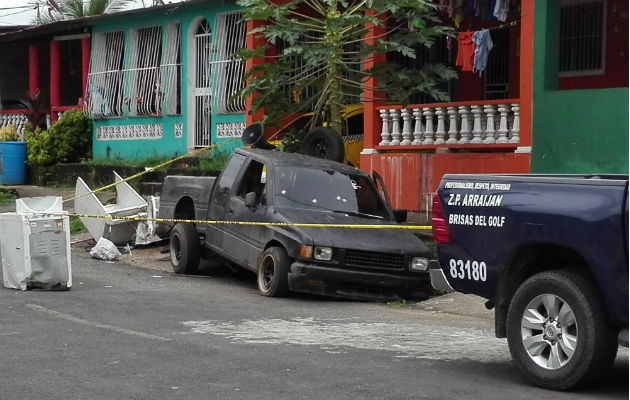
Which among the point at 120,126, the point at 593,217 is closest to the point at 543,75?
the point at 593,217

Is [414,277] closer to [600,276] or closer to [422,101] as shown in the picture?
[600,276]

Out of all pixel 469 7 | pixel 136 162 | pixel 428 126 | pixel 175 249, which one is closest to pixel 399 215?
pixel 175 249

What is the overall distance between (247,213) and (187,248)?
174cm

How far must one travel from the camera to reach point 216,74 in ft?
74.3

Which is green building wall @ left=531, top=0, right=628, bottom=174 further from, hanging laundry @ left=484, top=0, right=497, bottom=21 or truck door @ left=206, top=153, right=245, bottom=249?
truck door @ left=206, top=153, right=245, bottom=249

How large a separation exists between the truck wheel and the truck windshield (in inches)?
28.1

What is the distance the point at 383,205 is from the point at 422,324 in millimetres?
3079

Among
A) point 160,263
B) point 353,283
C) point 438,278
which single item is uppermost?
point 438,278

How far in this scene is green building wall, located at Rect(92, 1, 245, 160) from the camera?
22.6 metres

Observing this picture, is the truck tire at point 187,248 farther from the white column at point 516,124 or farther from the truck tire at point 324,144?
the white column at point 516,124

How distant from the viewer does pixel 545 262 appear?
7.82 meters

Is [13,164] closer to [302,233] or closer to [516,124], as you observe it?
[516,124]

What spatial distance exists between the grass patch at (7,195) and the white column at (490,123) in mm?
11662

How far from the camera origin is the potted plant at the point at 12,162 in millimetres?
25672
